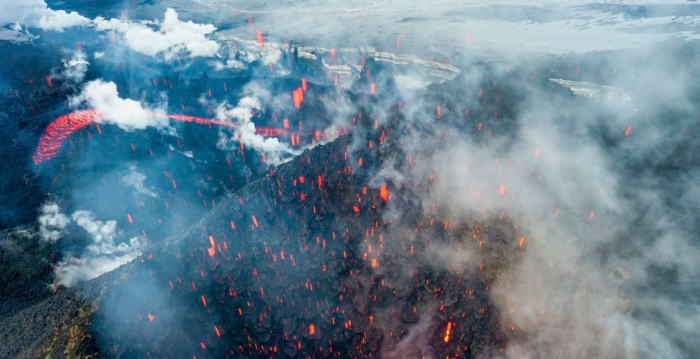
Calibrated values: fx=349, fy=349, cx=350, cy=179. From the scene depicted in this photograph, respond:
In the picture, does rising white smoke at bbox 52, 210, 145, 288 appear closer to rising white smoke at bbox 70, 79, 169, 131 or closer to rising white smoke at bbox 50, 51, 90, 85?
rising white smoke at bbox 70, 79, 169, 131

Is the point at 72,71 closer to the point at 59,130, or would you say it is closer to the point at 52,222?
the point at 59,130

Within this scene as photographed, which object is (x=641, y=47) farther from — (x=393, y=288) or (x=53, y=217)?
(x=53, y=217)

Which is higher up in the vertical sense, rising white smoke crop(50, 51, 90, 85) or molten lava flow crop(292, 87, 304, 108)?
rising white smoke crop(50, 51, 90, 85)

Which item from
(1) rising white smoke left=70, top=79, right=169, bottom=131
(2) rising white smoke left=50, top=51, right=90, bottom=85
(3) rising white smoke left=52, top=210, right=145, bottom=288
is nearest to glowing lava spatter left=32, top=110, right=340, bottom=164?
(1) rising white smoke left=70, top=79, right=169, bottom=131

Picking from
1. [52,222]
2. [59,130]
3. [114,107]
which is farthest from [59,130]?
[52,222]

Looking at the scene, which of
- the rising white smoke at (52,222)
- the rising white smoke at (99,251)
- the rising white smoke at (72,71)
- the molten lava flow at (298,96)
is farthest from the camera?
the molten lava flow at (298,96)

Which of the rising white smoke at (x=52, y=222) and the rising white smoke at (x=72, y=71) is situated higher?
the rising white smoke at (x=72, y=71)

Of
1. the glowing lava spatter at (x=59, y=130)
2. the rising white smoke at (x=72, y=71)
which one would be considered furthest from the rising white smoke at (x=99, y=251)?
the rising white smoke at (x=72, y=71)

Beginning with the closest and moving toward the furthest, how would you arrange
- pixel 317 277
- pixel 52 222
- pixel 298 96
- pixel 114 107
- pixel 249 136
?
pixel 317 277 → pixel 52 222 → pixel 114 107 → pixel 298 96 → pixel 249 136

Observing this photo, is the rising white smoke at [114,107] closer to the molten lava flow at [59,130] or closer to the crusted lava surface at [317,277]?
the molten lava flow at [59,130]

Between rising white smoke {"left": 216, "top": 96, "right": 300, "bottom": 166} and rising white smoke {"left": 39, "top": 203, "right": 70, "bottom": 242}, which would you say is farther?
rising white smoke {"left": 216, "top": 96, "right": 300, "bottom": 166}

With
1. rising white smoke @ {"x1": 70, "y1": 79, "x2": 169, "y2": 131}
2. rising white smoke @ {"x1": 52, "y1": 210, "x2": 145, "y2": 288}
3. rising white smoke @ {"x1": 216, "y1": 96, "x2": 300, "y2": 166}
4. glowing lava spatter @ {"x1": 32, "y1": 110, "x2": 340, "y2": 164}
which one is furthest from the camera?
rising white smoke @ {"x1": 216, "y1": 96, "x2": 300, "y2": 166}

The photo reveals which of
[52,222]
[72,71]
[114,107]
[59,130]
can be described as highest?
[72,71]
